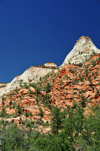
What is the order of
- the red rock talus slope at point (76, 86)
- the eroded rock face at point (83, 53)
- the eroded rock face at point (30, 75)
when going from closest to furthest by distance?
the red rock talus slope at point (76, 86)
the eroded rock face at point (83, 53)
the eroded rock face at point (30, 75)

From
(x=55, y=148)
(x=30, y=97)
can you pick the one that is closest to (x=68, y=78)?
(x=30, y=97)

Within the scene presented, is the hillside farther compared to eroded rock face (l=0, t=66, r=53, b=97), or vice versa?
eroded rock face (l=0, t=66, r=53, b=97)

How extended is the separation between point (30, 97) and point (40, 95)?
4353 millimetres

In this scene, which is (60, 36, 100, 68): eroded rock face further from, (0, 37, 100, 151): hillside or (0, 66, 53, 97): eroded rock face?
(0, 37, 100, 151): hillside

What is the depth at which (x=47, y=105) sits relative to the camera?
30297mm

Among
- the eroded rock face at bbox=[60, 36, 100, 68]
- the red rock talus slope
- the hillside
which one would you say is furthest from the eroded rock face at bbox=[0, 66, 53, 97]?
the red rock talus slope

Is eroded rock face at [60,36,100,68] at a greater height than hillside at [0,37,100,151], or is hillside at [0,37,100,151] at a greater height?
eroded rock face at [60,36,100,68]

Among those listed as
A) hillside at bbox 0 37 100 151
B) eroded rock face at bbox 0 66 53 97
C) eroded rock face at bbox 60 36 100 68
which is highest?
eroded rock face at bbox 60 36 100 68

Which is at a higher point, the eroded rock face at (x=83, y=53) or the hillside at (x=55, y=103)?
the eroded rock face at (x=83, y=53)

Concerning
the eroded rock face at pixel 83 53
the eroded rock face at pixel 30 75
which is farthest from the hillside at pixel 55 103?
the eroded rock face at pixel 30 75

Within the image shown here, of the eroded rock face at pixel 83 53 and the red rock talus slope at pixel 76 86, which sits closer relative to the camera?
the red rock talus slope at pixel 76 86

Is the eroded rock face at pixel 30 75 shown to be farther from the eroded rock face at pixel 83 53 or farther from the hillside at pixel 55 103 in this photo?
the hillside at pixel 55 103

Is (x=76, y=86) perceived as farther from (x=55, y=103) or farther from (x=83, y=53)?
(x=83, y=53)

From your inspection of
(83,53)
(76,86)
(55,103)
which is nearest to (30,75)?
(83,53)
